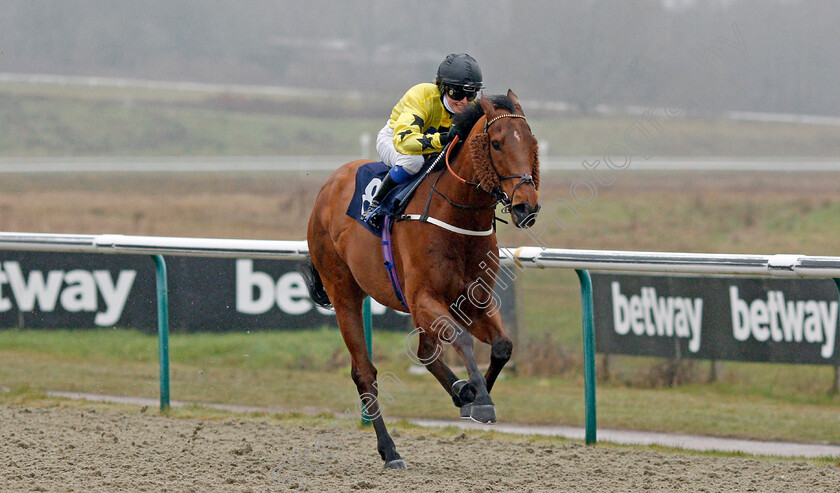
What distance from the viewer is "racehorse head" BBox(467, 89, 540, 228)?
3.84m

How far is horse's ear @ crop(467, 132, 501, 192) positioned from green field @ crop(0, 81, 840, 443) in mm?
2664

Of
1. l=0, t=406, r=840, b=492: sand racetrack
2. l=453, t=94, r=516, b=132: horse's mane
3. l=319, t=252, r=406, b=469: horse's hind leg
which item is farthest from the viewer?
l=319, t=252, r=406, b=469: horse's hind leg

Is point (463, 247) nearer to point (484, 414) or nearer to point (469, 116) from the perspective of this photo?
point (469, 116)

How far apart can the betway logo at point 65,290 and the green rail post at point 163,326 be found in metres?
1.15

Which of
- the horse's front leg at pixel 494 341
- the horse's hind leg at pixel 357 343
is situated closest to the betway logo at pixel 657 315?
the horse's hind leg at pixel 357 343

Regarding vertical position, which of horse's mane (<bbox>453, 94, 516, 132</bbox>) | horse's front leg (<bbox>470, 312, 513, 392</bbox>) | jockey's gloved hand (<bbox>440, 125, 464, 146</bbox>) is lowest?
horse's front leg (<bbox>470, 312, 513, 392</bbox>)

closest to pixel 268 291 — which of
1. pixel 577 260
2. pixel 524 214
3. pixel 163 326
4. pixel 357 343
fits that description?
pixel 163 326

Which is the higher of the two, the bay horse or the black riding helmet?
the black riding helmet

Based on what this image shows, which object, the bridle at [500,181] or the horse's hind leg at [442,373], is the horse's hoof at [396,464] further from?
the bridle at [500,181]

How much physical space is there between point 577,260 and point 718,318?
5.11ft

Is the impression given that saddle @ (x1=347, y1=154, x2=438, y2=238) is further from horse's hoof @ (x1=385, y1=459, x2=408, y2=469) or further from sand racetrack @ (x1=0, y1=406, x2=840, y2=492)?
sand racetrack @ (x1=0, y1=406, x2=840, y2=492)

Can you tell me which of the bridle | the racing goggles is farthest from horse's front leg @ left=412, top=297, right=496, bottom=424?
the racing goggles

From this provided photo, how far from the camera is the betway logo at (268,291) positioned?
701 cm

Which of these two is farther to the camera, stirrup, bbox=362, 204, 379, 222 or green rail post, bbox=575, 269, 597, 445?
green rail post, bbox=575, 269, 597, 445
